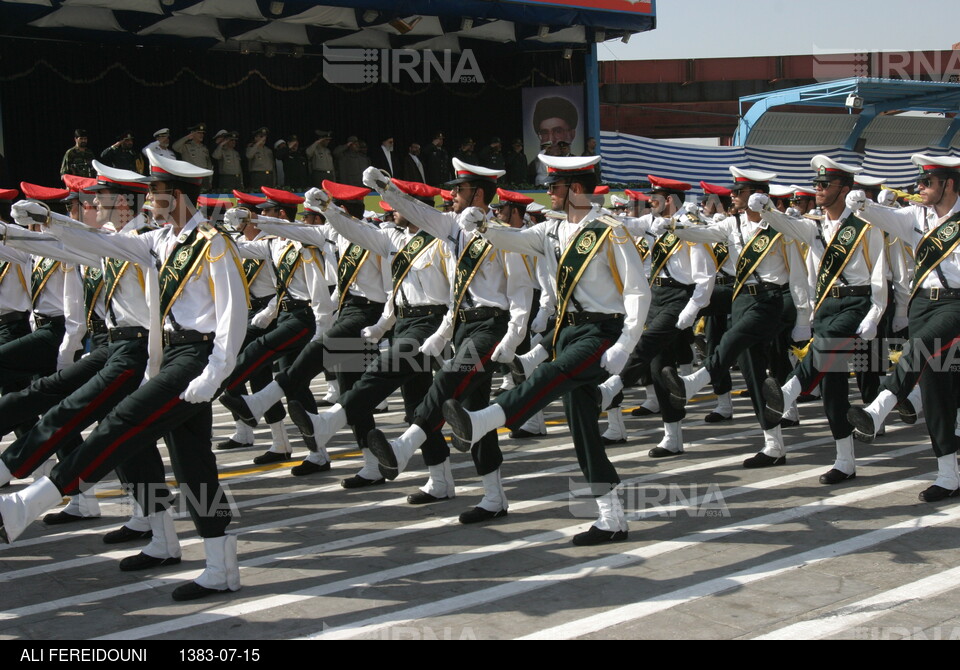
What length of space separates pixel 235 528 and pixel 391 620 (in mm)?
2289

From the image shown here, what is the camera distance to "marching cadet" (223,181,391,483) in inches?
338

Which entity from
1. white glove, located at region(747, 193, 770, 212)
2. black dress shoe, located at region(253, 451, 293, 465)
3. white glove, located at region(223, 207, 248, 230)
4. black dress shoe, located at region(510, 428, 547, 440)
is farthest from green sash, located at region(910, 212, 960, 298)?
black dress shoe, located at region(253, 451, 293, 465)

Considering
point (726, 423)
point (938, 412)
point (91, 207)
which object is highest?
point (91, 207)

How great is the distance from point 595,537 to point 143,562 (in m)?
2.59

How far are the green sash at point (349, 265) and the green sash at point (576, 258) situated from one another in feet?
8.72

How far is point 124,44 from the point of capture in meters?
21.6

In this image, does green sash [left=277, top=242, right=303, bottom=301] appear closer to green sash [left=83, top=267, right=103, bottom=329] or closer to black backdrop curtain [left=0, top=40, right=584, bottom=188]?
green sash [left=83, top=267, right=103, bottom=329]

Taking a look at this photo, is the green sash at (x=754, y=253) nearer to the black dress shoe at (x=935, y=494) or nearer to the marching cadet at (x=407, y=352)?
the black dress shoe at (x=935, y=494)

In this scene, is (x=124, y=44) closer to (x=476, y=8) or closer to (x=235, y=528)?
(x=476, y=8)

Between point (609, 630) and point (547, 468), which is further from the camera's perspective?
point (547, 468)

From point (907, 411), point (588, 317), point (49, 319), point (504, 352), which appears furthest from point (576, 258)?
point (49, 319)

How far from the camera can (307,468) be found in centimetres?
869

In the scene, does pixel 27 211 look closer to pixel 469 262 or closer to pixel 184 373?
pixel 184 373
